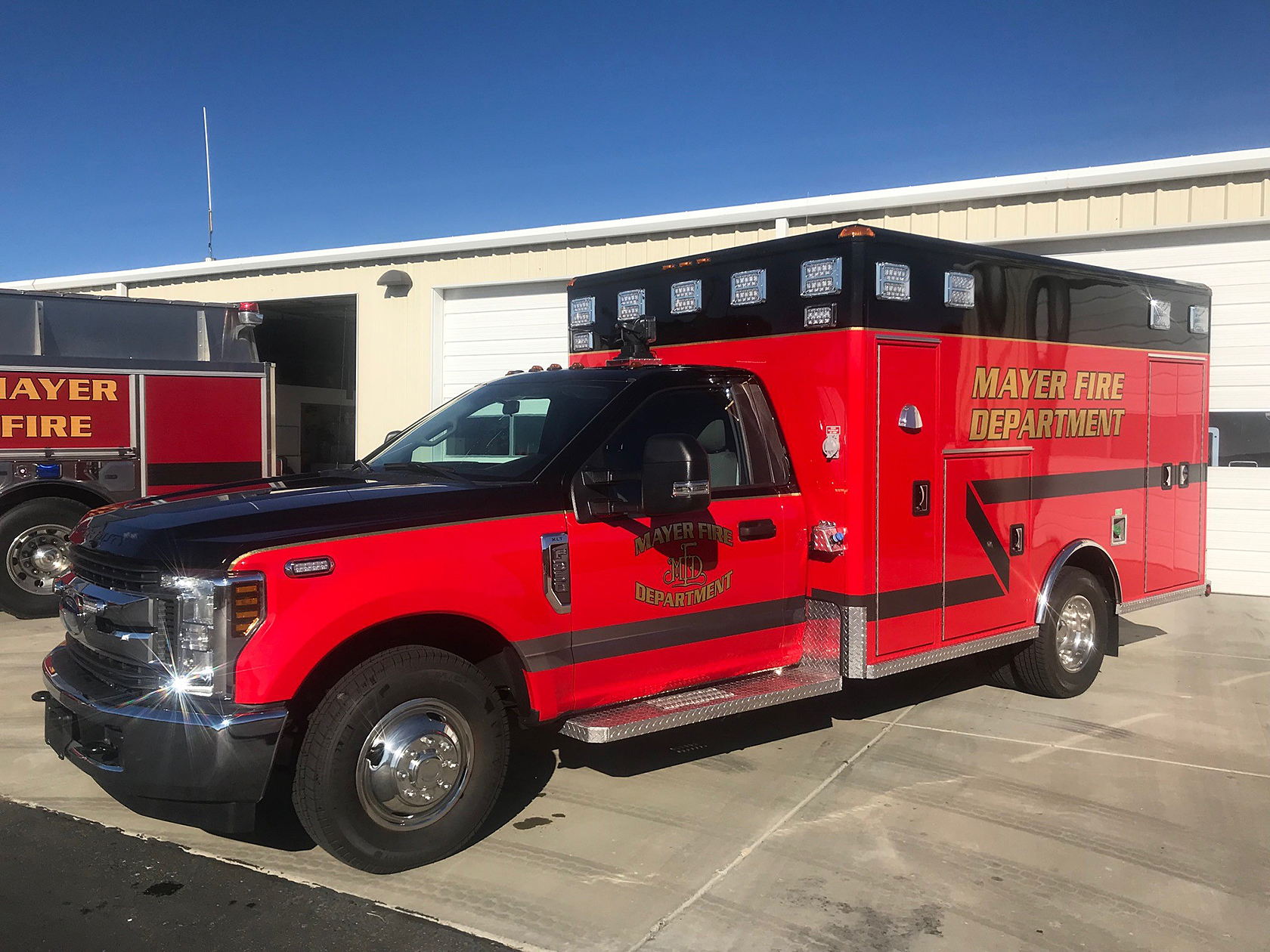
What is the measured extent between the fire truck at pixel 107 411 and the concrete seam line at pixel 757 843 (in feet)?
21.1

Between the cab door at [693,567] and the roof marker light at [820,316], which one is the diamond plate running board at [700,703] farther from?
the roof marker light at [820,316]

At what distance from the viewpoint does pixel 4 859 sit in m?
4.02

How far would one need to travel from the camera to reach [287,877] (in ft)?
12.8

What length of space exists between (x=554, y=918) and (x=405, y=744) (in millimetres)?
824

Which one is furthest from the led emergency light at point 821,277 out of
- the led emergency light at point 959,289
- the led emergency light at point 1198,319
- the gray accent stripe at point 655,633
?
the led emergency light at point 1198,319

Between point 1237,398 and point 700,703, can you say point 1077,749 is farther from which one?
point 1237,398

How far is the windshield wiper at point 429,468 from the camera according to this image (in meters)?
4.44

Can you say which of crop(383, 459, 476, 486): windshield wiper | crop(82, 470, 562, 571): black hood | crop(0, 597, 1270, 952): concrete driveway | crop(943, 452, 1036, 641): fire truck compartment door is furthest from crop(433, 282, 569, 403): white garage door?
crop(82, 470, 562, 571): black hood

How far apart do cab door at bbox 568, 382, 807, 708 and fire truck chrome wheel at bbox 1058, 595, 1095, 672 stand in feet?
7.60

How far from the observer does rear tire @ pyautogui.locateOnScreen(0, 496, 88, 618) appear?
829 centimetres

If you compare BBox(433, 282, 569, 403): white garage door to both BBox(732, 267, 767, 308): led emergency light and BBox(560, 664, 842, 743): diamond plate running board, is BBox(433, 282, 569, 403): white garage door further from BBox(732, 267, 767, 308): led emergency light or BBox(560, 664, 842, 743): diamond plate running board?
BBox(560, 664, 842, 743): diamond plate running board

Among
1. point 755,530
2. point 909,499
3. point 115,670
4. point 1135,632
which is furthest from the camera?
point 1135,632

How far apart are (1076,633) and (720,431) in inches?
126

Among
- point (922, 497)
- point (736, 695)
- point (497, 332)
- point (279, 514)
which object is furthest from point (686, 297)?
point (497, 332)
